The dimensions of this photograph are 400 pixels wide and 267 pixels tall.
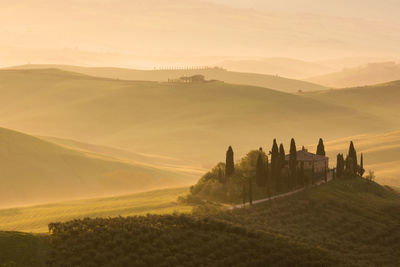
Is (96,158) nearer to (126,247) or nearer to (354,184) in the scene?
(354,184)

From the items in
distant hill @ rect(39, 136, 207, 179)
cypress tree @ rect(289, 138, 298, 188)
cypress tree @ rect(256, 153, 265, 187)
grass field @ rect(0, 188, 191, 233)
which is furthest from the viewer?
distant hill @ rect(39, 136, 207, 179)

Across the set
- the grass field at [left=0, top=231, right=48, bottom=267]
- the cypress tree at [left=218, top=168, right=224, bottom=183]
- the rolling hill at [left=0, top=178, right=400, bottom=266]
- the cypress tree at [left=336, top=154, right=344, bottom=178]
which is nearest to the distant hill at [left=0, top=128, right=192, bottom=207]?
the cypress tree at [left=218, top=168, right=224, bottom=183]

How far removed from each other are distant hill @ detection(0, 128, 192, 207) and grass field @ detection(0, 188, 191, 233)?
17.0 meters

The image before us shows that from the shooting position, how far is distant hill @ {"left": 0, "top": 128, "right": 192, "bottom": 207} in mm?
132500

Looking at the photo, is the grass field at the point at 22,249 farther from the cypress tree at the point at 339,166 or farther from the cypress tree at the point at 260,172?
the cypress tree at the point at 339,166

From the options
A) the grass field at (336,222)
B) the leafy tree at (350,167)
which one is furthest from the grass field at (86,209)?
the leafy tree at (350,167)

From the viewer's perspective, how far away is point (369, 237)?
71.1 m

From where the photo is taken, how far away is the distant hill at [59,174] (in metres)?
132

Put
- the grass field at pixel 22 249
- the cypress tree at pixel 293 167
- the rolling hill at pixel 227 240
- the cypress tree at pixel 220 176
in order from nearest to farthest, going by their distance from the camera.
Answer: the grass field at pixel 22 249 < the rolling hill at pixel 227 240 < the cypress tree at pixel 220 176 < the cypress tree at pixel 293 167

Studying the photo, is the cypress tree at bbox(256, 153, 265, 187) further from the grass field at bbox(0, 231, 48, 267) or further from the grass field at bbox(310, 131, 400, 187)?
the grass field at bbox(310, 131, 400, 187)

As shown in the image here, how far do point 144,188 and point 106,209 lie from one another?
39.5 meters

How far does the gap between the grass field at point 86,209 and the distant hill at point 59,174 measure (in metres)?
17.0

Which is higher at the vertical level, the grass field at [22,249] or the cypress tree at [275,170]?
Answer: the cypress tree at [275,170]

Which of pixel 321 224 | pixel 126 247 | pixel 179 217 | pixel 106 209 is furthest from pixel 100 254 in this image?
pixel 106 209
